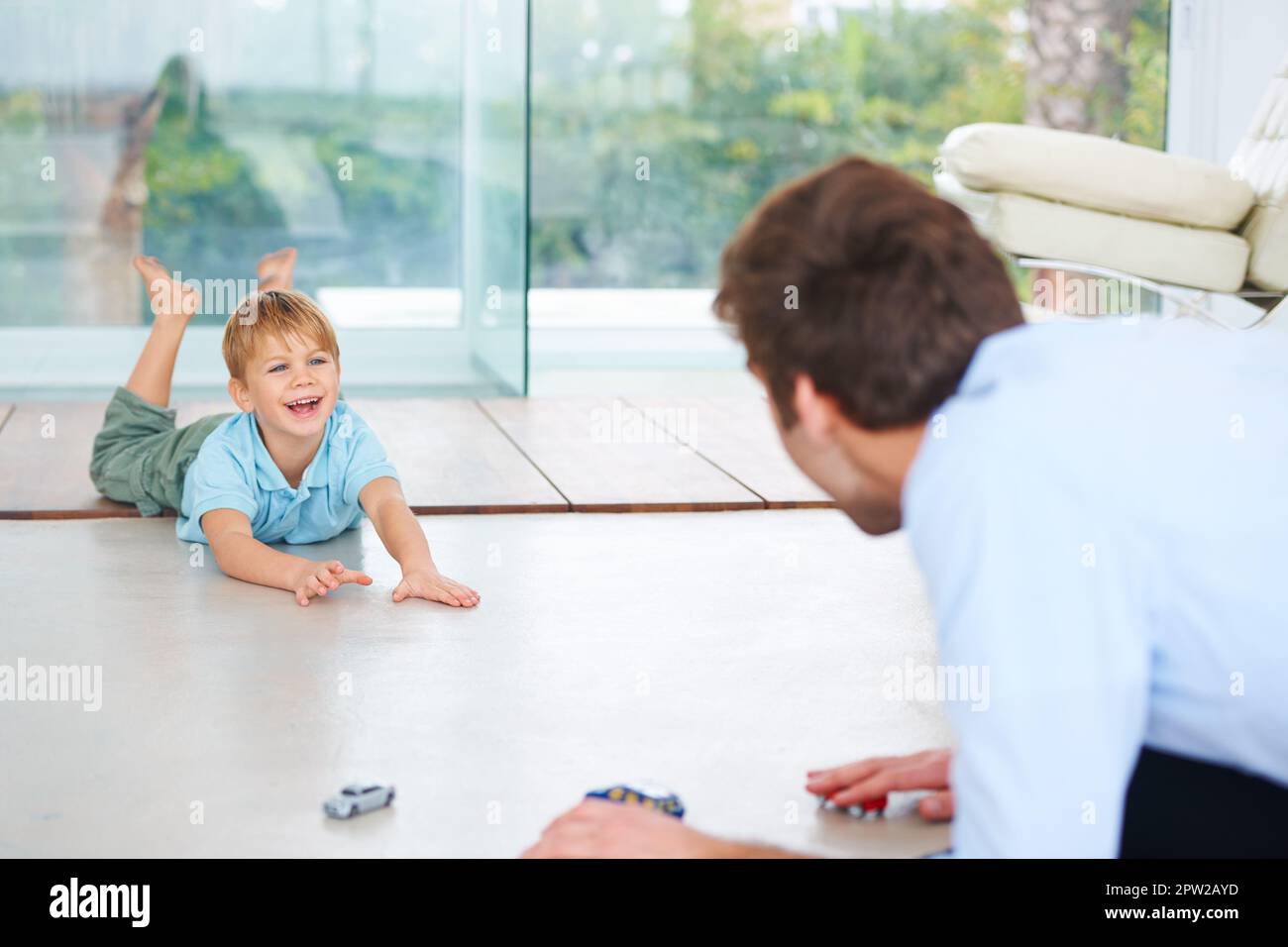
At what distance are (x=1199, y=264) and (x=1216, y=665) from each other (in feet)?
10.7

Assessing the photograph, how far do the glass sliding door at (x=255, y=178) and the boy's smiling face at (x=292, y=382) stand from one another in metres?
2.26

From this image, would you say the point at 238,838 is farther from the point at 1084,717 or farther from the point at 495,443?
the point at 495,443

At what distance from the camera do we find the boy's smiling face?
2.59m

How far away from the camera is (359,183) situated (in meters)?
5.41

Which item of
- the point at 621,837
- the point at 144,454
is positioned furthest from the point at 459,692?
the point at 144,454

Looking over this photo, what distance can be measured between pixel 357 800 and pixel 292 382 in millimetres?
1188

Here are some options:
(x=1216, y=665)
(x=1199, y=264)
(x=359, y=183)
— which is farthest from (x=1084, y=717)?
(x=359, y=183)

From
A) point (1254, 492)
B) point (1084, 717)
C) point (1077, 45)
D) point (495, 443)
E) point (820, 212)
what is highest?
point (1077, 45)

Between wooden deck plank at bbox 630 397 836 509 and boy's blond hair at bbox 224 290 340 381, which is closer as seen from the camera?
boy's blond hair at bbox 224 290 340 381

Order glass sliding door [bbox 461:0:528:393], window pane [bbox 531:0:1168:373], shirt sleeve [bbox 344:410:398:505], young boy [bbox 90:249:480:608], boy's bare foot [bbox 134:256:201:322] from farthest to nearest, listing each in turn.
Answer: window pane [bbox 531:0:1168:373]
glass sliding door [bbox 461:0:528:393]
boy's bare foot [bbox 134:256:201:322]
shirt sleeve [bbox 344:410:398:505]
young boy [bbox 90:249:480:608]

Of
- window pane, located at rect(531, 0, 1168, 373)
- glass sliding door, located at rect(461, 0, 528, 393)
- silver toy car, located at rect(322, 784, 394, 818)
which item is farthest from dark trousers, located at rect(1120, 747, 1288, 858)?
window pane, located at rect(531, 0, 1168, 373)

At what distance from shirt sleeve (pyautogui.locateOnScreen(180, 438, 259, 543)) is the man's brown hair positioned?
1689 millimetres

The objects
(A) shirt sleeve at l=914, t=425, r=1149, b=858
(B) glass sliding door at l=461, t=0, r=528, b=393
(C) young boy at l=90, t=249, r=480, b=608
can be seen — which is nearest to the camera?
(A) shirt sleeve at l=914, t=425, r=1149, b=858

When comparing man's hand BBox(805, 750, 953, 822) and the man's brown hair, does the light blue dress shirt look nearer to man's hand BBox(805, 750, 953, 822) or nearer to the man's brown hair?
the man's brown hair
